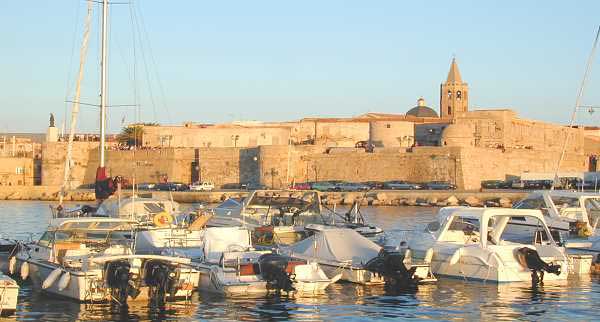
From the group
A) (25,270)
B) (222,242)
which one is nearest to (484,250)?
(222,242)

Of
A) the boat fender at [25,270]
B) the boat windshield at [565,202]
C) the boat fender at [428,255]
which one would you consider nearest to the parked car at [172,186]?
Answer: the boat windshield at [565,202]

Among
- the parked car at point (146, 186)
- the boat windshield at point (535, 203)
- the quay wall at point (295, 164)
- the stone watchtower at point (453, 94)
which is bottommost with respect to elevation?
the boat windshield at point (535, 203)

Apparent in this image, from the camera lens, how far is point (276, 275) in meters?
14.5

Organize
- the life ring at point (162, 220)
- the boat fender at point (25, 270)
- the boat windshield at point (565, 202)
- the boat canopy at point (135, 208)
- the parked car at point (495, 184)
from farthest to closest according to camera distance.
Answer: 1. the parked car at point (495, 184)
2. the boat canopy at point (135, 208)
3. the boat windshield at point (565, 202)
4. the life ring at point (162, 220)
5. the boat fender at point (25, 270)

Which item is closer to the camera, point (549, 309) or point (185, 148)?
point (549, 309)

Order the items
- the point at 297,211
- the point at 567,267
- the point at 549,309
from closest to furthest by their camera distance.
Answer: the point at 549,309
the point at 567,267
the point at 297,211

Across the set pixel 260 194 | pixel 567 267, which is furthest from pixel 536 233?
pixel 260 194

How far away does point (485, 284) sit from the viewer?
51.9 ft

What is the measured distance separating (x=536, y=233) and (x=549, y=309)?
4.29m

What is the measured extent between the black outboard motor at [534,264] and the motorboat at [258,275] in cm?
301

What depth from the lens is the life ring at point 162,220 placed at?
62.1 feet

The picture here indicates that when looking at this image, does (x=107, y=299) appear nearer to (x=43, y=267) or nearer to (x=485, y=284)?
(x=43, y=267)

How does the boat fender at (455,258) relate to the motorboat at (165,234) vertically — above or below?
below

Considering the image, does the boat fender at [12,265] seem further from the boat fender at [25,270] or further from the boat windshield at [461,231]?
the boat windshield at [461,231]
